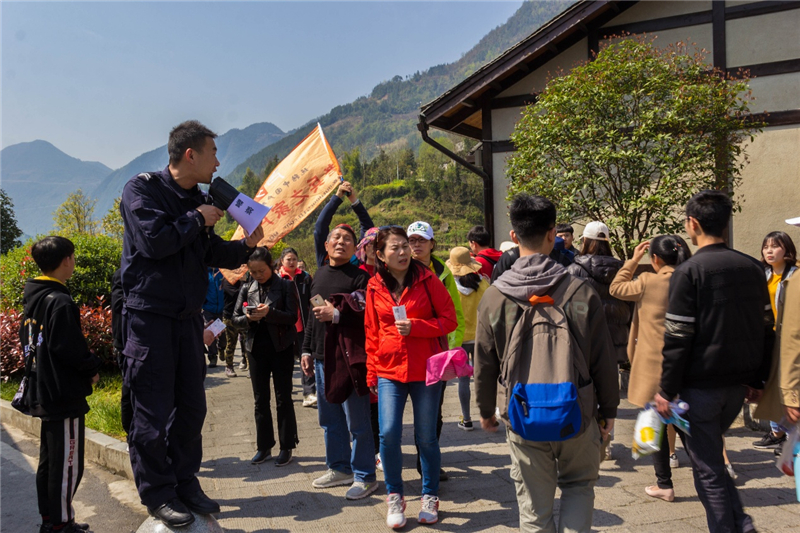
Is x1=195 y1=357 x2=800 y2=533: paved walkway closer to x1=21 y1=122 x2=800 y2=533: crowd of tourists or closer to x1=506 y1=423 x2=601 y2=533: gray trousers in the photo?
x1=21 y1=122 x2=800 y2=533: crowd of tourists

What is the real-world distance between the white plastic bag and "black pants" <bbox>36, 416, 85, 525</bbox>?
3693 millimetres

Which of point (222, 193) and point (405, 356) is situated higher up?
point (222, 193)

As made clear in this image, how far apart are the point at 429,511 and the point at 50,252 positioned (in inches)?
127

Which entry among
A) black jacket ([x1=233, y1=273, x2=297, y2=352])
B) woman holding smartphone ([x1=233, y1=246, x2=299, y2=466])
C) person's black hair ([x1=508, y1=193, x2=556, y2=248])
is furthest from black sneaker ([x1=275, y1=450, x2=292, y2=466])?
person's black hair ([x1=508, y1=193, x2=556, y2=248])

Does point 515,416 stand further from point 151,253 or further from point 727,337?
point 151,253

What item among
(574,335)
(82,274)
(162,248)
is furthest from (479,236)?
(82,274)

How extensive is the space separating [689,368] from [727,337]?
26 cm

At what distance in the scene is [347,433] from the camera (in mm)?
5168

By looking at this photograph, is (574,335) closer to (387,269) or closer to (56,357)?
(387,269)

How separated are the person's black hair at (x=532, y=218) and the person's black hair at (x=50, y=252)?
316 cm

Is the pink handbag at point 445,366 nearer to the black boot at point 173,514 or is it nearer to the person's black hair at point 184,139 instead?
the black boot at point 173,514

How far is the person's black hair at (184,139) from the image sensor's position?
3.71 m

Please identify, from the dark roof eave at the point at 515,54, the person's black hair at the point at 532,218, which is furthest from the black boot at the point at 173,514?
the dark roof eave at the point at 515,54

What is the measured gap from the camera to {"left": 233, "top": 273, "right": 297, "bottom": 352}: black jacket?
5598 millimetres
